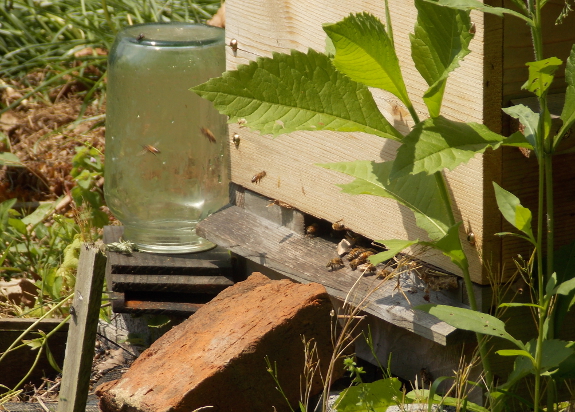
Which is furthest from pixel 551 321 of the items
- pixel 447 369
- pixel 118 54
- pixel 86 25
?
pixel 86 25

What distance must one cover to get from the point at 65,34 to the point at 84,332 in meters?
3.79

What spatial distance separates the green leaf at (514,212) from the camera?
180 cm

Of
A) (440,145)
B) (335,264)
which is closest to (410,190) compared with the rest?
(440,145)

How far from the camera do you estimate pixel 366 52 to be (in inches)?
75.4

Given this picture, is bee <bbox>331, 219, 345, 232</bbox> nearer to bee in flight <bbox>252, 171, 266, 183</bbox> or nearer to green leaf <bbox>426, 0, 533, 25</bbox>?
bee in flight <bbox>252, 171, 266, 183</bbox>

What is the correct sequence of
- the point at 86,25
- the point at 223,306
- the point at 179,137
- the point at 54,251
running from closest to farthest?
the point at 223,306 → the point at 179,137 → the point at 54,251 → the point at 86,25

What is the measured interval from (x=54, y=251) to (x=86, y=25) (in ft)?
6.13

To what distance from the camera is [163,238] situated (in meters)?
3.34

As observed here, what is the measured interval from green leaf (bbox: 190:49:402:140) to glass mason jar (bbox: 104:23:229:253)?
1.21 m

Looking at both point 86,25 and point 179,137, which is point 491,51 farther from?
point 86,25

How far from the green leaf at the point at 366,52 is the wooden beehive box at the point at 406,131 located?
23 cm

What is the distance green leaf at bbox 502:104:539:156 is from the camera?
6.12 ft

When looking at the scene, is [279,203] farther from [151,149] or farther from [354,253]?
[151,149]

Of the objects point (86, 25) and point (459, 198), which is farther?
point (86, 25)
